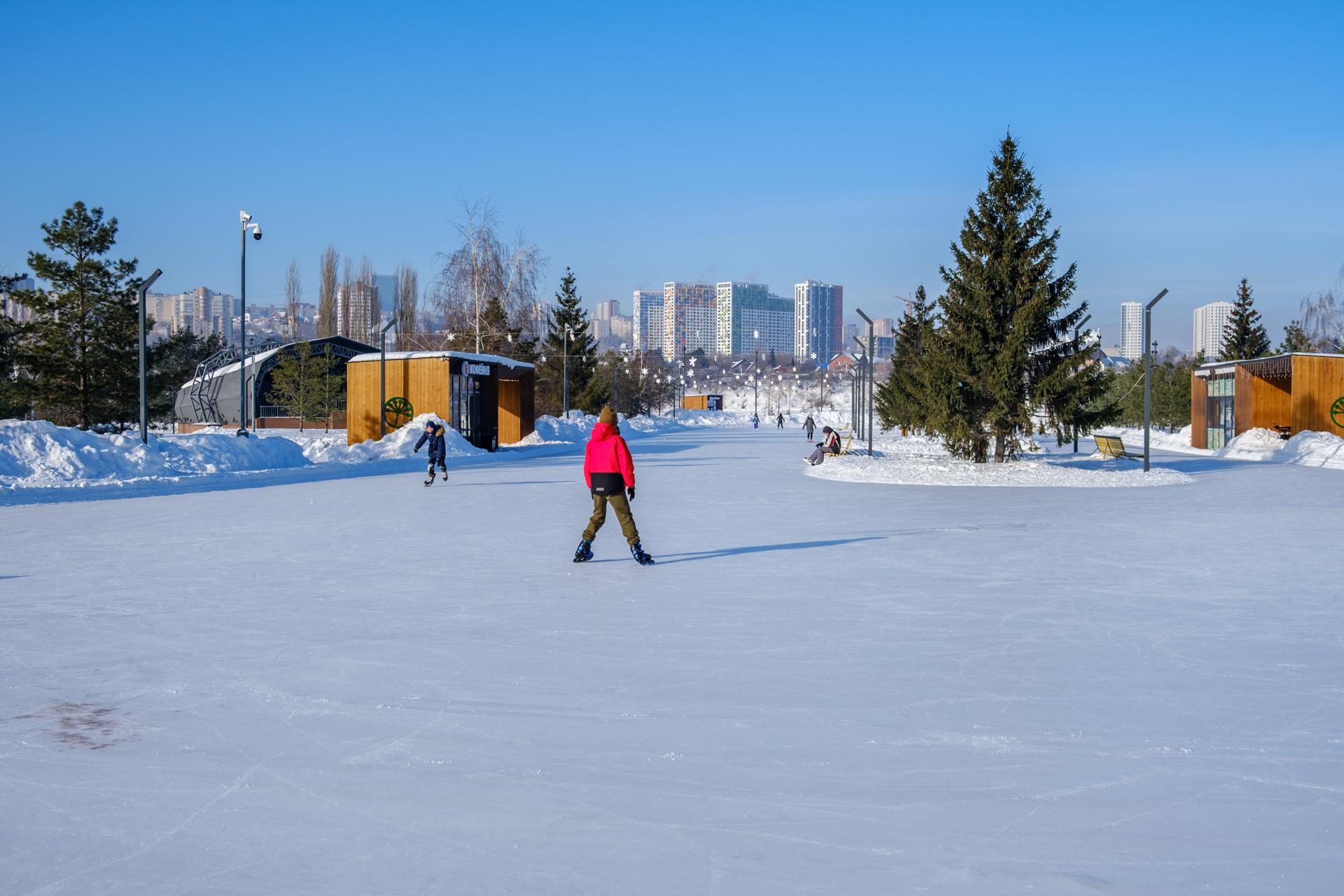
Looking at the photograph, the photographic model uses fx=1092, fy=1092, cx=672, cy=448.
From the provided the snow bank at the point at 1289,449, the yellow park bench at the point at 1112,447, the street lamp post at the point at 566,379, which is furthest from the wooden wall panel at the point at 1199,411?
the street lamp post at the point at 566,379

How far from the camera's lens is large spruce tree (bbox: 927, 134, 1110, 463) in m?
26.8

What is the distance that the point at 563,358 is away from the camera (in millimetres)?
68125

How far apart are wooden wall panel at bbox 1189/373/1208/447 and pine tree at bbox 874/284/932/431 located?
11.7 meters

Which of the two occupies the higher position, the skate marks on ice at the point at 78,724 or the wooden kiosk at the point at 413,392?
the wooden kiosk at the point at 413,392

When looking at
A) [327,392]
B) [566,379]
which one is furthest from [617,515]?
[327,392]

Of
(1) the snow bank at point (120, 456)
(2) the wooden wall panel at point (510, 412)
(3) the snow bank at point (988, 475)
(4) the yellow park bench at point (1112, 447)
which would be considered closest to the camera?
(1) the snow bank at point (120, 456)

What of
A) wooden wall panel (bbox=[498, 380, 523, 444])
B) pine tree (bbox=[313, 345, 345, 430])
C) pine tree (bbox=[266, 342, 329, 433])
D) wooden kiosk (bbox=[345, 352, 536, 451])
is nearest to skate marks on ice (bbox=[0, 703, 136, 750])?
wooden kiosk (bbox=[345, 352, 536, 451])

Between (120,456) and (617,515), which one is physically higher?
(120,456)

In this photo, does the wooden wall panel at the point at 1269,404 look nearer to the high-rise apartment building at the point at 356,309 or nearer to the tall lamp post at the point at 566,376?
the tall lamp post at the point at 566,376

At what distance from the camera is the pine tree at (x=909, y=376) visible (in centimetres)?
2847

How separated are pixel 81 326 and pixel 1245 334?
5461cm

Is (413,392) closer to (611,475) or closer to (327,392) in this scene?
(327,392)

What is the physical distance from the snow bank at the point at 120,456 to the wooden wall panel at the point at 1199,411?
35833mm

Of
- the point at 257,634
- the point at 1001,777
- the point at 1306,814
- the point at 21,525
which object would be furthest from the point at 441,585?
the point at 21,525
